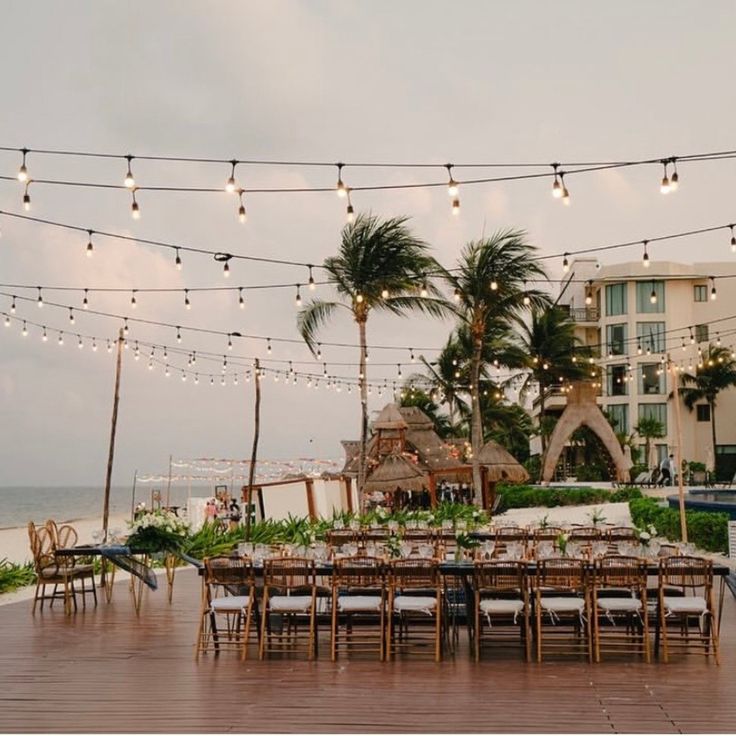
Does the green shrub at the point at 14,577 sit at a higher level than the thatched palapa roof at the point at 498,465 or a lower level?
lower

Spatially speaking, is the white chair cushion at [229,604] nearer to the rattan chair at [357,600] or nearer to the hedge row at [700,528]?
the rattan chair at [357,600]

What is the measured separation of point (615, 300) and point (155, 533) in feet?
145

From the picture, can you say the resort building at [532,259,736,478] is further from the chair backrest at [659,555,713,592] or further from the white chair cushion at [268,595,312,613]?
the white chair cushion at [268,595,312,613]

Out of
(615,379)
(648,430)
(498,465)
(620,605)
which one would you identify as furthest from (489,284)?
(615,379)

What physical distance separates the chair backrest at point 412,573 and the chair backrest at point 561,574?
88cm

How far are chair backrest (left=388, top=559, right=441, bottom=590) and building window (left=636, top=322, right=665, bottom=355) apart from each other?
43589mm

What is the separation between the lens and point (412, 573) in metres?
8.40

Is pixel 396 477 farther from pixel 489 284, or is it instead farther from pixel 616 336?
pixel 616 336

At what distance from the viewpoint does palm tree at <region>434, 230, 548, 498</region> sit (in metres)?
27.5

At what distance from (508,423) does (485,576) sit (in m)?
36.5

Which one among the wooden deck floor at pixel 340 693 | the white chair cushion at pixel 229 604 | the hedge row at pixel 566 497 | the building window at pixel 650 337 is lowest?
the wooden deck floor at pixel 340 693

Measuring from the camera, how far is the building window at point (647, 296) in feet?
167

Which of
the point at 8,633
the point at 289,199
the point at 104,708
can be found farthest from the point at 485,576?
the point at 289,199

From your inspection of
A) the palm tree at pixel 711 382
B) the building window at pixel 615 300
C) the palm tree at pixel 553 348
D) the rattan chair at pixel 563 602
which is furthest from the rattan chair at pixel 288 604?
the building window at pixel 615 300
